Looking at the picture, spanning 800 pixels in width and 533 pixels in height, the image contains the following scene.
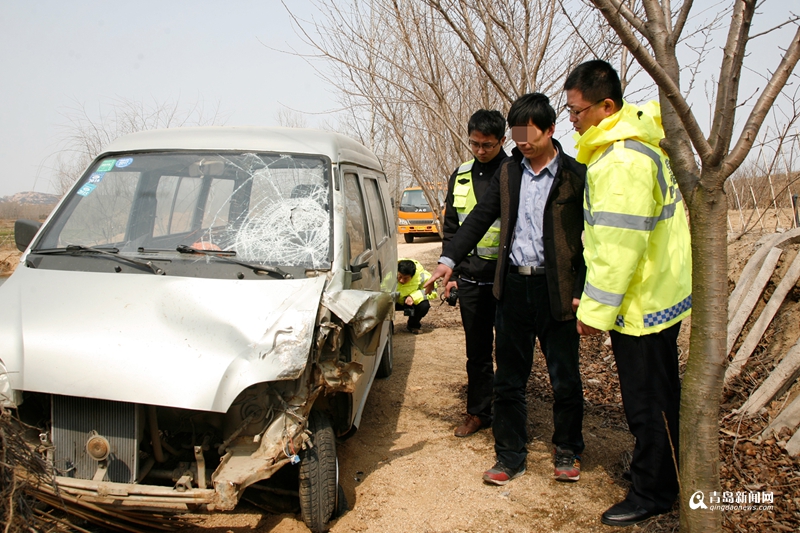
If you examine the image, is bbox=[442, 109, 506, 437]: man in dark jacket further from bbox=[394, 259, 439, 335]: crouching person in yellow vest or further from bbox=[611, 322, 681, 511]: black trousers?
bbox=[394, 259, 439, 335]: crouching person in yellow vest

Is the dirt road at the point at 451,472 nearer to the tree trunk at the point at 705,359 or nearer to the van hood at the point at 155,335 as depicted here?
the tree trunk at the point at 705,359

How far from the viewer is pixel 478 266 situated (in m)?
3.96

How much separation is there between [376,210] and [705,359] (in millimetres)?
3234

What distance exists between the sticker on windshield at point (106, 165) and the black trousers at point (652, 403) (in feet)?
10.7

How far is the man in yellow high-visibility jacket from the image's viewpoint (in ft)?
8.77

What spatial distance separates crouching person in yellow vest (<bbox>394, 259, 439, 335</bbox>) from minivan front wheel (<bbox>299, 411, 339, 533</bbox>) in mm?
3858

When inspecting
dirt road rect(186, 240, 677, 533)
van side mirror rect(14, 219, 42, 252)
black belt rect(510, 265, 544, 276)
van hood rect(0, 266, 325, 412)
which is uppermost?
van side mirror rect(14, 219, 42, 252)

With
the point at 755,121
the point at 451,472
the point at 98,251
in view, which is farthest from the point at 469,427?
the point at 755,121

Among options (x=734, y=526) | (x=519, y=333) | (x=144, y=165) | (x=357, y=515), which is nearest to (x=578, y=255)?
(x=519, y=333)

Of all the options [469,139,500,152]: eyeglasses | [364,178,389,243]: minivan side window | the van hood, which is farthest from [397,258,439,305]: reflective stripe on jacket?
the van hood

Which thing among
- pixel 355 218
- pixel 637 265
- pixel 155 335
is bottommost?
pixel 155 335

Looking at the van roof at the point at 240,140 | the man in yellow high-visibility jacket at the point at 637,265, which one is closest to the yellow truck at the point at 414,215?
the van roof at the point at 240,140

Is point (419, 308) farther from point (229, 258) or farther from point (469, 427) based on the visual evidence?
point (229, 258)

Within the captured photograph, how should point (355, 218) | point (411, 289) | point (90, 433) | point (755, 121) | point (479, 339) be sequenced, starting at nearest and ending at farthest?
1. point (755, 121)
2. point (90, 433)
3. point (355, 218)
4. point (479, 339)
5. point (411, 289)
